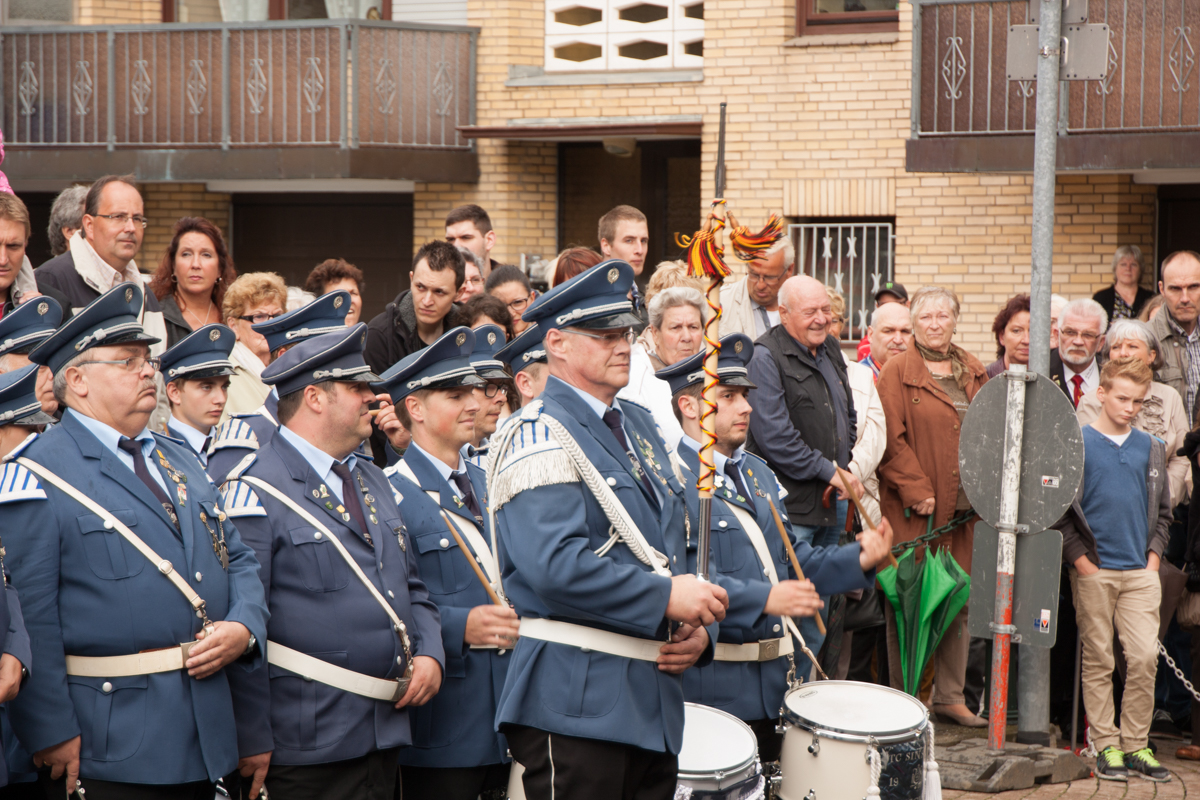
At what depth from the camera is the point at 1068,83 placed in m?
11.3

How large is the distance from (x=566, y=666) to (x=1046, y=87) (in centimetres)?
447

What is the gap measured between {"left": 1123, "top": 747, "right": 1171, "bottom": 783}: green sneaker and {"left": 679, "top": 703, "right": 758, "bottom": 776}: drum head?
3455 millimetres

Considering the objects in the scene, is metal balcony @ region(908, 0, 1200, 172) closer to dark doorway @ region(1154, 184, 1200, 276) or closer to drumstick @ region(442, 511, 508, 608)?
dark doorway @ region(1154, 184, 1200, 276)

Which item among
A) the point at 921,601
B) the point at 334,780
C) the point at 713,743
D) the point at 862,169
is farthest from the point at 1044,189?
the point at 862,169

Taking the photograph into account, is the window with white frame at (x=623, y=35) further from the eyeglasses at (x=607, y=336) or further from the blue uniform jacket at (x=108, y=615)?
the blue uniform jacket at (x=108, y=615)

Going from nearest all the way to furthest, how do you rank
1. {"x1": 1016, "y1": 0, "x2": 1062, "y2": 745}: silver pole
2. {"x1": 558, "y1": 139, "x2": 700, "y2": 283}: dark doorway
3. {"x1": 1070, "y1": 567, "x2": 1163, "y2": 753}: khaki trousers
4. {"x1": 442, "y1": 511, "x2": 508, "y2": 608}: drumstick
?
{"x1": 442, "y1": 511, "x2": 508, "y2": 608}: drumstick → {"x1": 1016, "y1": 0, "x2": 1062, "y2": 745}: silver pole → {"x1": 1070, "y1": 567, "x2": 1163, "y2": 753}: khaki trousers → {"x1": 558, "y1": 139, "x2": 700, "y2": 283}: dark doorway

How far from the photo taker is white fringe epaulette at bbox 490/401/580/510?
12.1 ft

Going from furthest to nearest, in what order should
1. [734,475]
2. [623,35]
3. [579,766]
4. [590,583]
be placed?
[623,35], [734,475], [579,766], [590,583]

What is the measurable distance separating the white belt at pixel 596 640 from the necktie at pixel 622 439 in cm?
42

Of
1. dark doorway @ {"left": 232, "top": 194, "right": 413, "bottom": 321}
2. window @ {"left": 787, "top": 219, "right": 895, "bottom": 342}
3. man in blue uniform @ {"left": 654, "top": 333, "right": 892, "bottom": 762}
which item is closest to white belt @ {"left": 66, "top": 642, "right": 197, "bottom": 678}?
man in blue uniform @ {"left": 654, "top": 333, "right": 892, "bottom": 762}

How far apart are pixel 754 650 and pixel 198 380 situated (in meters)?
2.35

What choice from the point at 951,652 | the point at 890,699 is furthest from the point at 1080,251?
the point at 890,699

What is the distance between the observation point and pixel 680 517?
Answer: 4.07 meters

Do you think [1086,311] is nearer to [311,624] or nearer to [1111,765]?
[1111,765]
